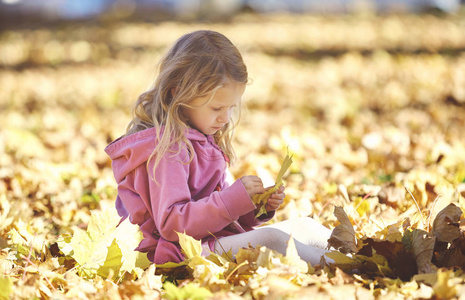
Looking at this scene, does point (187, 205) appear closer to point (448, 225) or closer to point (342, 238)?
point (342, 238)

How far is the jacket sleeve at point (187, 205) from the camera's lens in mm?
1889

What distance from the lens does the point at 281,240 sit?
1938 mm

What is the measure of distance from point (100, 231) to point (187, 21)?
1361cm

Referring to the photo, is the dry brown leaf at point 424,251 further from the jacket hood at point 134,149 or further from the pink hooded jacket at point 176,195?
the jacket hood at point 134,149

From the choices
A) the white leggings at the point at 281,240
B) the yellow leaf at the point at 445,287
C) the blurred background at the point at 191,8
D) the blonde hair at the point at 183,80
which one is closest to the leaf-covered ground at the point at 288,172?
the yellow leaf at the point at 445,287

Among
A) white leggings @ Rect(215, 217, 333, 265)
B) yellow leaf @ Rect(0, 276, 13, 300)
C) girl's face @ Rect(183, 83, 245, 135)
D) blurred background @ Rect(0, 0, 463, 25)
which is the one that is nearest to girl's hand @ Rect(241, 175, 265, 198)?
white leggings @ Rect(215, 217, 333, 265)

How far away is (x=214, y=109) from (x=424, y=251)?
2.96 ft

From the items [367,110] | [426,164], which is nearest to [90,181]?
[426,164]

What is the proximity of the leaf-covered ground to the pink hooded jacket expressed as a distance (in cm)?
13

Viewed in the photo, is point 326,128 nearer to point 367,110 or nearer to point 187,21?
point 367,110

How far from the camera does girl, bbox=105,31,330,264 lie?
1.91 m

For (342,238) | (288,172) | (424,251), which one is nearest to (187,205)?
(342,238)

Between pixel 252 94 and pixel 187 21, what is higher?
pixel 187 21

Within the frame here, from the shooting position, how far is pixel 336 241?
6.18ft
